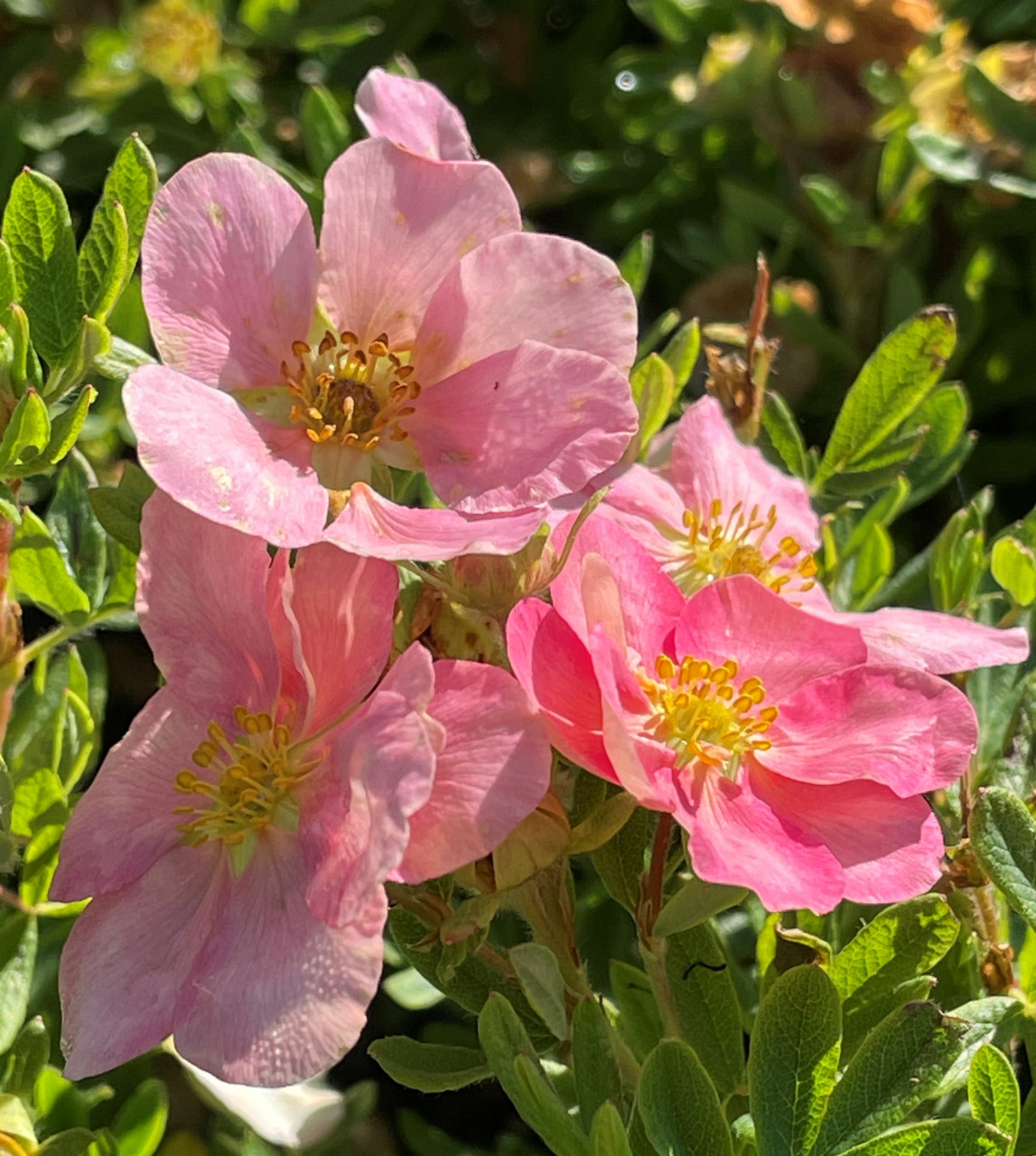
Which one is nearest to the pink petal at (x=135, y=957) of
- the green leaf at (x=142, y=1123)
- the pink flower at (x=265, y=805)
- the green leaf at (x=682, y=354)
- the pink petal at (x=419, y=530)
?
the pink flower at (x=265, y=805)

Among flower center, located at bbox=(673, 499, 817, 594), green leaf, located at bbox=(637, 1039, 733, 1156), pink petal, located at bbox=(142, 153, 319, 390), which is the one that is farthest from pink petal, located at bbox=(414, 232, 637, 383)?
green leaf, located at bbox=(637, 1039, 733, 1156)

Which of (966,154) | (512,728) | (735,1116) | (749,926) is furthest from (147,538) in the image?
(966,154)

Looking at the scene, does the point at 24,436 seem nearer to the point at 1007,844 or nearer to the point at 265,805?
the point at 265,805

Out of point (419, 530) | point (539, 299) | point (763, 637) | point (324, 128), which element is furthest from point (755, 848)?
point (324, 128)

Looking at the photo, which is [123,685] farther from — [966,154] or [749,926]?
[966,154]

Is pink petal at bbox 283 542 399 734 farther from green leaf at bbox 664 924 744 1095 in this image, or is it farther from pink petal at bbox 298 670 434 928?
green leaf at bbox 664 924 744 1095
